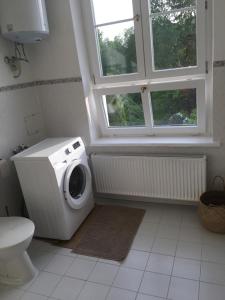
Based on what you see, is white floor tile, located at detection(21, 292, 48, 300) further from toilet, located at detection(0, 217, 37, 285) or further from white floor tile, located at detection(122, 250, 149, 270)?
white floor tile, located at detection(122, 250, 149, 270)

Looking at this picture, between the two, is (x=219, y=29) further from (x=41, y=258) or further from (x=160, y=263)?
(x=41, y=258)

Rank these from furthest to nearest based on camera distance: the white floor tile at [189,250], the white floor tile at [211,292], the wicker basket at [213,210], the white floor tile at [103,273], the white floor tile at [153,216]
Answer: the white floor tile at [153,216] < the wicker basket at [213,210] < the white floor tile at [189,250] < the white floor tile at [103,273] < the white floor tile at [211,292]

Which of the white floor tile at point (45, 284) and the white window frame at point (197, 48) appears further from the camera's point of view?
the white window frame at point (197, 48)

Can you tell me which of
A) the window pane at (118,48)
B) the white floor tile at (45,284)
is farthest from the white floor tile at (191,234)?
the window pane at (118,48)

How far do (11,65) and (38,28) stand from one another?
425 mm

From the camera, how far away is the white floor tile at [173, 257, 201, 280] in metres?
1.69

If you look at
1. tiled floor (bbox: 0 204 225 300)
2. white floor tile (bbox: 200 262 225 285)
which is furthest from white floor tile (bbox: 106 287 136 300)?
white floor tile (bbox: 200 262 225 285)

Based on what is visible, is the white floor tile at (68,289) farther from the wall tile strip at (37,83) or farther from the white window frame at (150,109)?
the wall tile strip at (37,83)

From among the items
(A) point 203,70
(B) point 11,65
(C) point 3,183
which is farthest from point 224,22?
(C) point 3,183

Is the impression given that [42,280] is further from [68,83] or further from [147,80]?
[147,80]

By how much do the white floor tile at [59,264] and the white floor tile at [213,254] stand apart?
3.20 ft

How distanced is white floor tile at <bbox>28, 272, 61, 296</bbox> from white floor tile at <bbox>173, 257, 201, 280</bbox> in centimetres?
81

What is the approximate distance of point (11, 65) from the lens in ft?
7.23

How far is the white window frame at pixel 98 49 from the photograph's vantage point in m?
2.17
